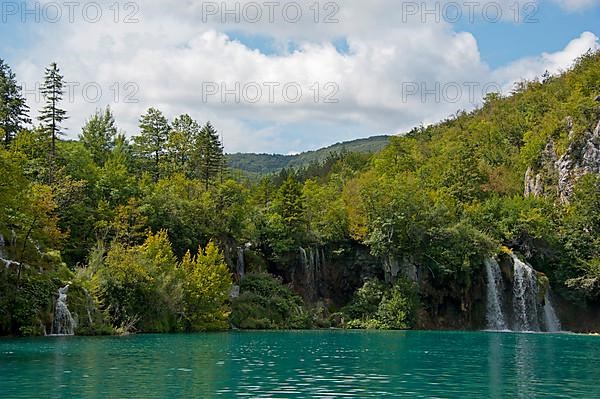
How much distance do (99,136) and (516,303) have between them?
56827 mm

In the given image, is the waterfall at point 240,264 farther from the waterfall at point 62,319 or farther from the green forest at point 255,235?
the waterfall at point 62,319

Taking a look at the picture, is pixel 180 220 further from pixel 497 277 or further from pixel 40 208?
pixel 497 277

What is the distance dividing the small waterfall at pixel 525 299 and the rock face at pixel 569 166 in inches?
737

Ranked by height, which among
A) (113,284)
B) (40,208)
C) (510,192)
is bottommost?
(113,284)

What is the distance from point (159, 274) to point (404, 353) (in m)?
22.2

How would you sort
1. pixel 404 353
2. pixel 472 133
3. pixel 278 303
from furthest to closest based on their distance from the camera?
1. pixel 472 133
2. pixel 278 303
3. pixel 404 353

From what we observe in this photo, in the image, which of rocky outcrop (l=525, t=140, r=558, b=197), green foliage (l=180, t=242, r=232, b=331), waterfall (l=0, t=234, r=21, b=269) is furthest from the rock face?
waterfall (l=0, t=234, r=21, b=269)

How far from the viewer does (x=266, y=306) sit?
6344cm

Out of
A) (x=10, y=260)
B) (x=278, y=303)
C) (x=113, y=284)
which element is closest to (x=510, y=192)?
(x=278, y=303)

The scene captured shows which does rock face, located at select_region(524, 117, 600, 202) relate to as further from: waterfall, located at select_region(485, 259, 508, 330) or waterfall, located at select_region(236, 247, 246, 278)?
waterfall, located at select_region(236, 247, 246, 278)

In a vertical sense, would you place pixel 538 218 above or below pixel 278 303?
above

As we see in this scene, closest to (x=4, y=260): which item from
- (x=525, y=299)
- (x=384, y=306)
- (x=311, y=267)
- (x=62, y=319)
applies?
(x=62, y=319)

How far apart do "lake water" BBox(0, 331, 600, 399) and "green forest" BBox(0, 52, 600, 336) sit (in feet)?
27.4

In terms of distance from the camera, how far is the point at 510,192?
9731 centimetres
